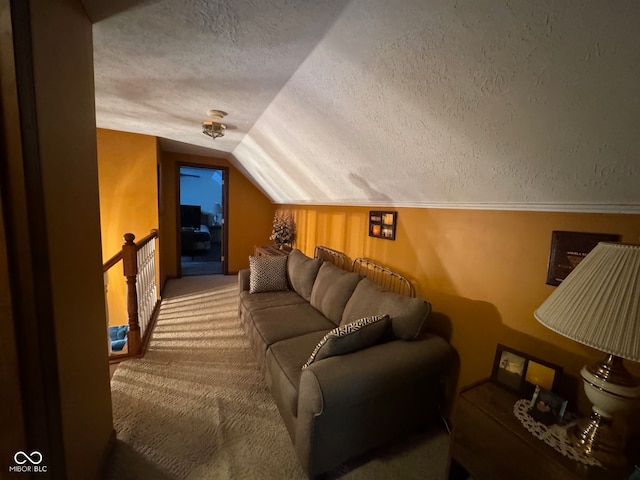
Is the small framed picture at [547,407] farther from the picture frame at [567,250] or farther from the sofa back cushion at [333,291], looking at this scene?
the sofa back cushion at [333,291]

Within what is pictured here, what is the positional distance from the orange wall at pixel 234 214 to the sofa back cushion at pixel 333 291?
3.28 m

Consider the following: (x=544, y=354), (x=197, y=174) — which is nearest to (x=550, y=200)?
(x=544, y=354)

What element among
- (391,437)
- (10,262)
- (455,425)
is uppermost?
(10,262)

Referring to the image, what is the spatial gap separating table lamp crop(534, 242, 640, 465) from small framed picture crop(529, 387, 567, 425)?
77 mm

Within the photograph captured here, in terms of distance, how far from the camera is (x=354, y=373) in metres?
1.33

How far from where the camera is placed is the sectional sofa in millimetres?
1305

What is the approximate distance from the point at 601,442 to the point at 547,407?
7.6 inches

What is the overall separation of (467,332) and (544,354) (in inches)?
16.4

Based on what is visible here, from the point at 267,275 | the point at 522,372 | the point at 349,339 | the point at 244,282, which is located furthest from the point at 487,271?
the point at 244,282

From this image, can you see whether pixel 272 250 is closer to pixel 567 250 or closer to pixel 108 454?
pixel 108 454

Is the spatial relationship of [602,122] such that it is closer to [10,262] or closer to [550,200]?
[550,200]

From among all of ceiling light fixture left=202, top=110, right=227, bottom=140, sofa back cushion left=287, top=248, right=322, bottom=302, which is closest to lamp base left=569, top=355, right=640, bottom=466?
sofa back cushion left=287, top=248, right=322, bottom=302

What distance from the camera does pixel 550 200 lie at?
130 centimetres

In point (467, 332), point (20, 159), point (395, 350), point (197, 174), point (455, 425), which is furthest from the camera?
point (197, 174)
